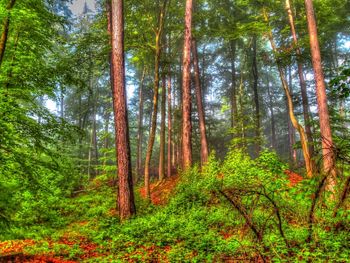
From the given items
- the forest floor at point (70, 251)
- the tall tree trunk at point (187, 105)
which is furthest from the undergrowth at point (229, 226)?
the tall tree trunk at point (187, 105)

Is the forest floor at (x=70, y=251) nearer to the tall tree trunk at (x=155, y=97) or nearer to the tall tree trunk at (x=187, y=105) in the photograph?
the tall tree trunk at (x=155, y=97)

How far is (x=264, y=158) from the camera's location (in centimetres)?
985

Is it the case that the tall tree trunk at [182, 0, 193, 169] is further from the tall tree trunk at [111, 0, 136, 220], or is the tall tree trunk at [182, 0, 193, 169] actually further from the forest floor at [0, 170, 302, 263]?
the forest floor at [0, 170, 302, 263]

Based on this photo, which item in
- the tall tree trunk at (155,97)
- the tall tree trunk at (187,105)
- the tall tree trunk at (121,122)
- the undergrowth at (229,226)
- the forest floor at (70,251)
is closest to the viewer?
the undergrowth at (229,226)

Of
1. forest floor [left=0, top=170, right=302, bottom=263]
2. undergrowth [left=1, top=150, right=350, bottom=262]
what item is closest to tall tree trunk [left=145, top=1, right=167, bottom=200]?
undergrowth [left=1, top=150, right=350, bottom=262]

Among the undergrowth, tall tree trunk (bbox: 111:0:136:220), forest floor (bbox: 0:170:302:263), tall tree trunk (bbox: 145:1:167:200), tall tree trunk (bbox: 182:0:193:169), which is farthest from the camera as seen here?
tall tree trunk (bbox: 145:1:167:200)

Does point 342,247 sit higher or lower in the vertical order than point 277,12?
lower

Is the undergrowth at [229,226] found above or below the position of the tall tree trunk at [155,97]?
below

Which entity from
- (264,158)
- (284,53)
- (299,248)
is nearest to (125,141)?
(264,158)

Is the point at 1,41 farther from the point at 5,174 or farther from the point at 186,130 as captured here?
the point at 186,130

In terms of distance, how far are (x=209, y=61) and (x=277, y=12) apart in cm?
1089

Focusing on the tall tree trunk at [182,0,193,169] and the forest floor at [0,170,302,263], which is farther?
the tall tree trunk at [182,0,193,169]

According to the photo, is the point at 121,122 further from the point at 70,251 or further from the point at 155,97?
the point at 155,97

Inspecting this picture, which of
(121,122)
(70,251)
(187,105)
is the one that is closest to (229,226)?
(70,251)
